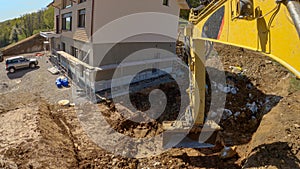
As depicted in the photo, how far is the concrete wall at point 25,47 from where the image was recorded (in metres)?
32.7

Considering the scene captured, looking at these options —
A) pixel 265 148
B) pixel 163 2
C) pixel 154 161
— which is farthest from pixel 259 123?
pixel 163 2

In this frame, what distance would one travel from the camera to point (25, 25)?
52.0 m

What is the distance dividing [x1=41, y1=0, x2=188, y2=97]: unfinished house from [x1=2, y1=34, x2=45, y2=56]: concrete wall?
58.4 ft

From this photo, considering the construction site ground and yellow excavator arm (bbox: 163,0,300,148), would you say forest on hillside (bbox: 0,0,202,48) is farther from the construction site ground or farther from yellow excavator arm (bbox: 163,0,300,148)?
yellow excavator arm (bbox: 163,0,300,148)

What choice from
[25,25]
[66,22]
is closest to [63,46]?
[66,22]

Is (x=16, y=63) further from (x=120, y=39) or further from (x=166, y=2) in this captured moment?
(x=166, y=2)

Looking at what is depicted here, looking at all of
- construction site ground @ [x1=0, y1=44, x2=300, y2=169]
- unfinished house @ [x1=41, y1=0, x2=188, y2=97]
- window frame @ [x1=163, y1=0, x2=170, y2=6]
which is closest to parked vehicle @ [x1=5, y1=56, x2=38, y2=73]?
unfinished house @ [x1=41, y1=0, x2=188, y2=97]

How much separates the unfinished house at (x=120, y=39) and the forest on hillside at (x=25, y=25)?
110 ft

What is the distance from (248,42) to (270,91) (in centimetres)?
1157

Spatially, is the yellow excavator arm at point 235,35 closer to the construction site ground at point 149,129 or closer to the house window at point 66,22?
the construction site ground at point 149,129

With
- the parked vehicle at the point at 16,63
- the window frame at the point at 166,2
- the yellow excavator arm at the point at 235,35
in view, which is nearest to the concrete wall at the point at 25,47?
the parked vehicle at the point at 16,63

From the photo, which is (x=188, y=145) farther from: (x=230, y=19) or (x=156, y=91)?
(x=156, y=91)

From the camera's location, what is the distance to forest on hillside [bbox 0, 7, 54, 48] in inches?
1896

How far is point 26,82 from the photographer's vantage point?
56.6ft
